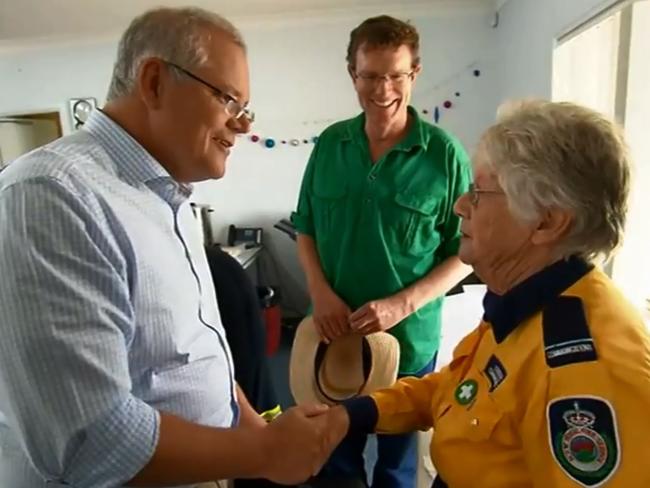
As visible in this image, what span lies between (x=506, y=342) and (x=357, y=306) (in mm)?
697

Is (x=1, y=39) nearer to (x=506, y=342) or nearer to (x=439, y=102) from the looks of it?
(x=439, y=102)

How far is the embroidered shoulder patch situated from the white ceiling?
3634 mm

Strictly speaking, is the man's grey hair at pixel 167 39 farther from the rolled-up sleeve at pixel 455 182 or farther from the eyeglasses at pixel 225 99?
the rolled-up sleeve at pixel 455 182

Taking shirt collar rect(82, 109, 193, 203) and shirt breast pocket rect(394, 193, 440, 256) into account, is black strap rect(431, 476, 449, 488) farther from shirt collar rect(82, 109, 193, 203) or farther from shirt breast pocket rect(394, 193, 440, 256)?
shirt collar rect(82, 109, 193, 203)

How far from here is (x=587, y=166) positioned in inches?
36.5

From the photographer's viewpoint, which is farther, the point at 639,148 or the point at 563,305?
the point at 639,148

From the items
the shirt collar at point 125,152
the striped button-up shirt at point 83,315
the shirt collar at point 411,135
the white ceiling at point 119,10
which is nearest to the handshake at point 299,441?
the striped button-up shirt at point 83,315

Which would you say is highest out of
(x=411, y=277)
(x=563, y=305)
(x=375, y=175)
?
(x=375, y=175)

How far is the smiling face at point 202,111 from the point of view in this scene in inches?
37.9

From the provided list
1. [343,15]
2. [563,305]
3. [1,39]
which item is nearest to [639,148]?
[563,305]

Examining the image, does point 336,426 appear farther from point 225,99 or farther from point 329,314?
point 225,99

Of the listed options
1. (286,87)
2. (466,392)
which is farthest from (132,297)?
(286,87)

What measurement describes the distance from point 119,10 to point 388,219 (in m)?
3.22

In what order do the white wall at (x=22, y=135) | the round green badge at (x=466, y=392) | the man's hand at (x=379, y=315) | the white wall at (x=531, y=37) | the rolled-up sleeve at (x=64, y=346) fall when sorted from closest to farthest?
the rolled-up sleeve at (x=64, y=346) → the round green badge at (x=466, y=392) → the man's hand at (x=379, y=315) → the white wall at (x=531, y=37) → the white wall at (x=22, y=135)
